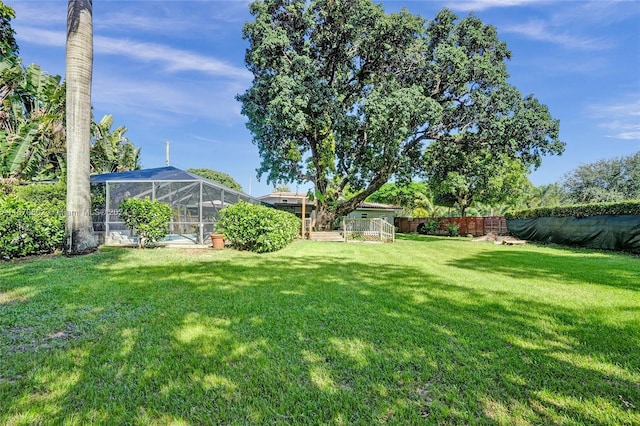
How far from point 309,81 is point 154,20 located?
719cm

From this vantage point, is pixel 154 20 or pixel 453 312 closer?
pixel 453 312

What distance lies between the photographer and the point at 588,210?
14.3 meters

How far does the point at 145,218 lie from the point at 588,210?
18.7 metres

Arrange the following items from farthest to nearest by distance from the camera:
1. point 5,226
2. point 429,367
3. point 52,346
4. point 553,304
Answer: point 5,226
point 553,304
point 52,346
point 429,367

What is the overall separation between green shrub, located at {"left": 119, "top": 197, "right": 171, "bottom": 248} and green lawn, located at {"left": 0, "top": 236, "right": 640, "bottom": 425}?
177 inches

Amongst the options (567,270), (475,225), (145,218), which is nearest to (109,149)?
(145,218)

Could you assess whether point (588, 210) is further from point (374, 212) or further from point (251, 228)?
point (374, 212)

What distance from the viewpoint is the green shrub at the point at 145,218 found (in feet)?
34.2

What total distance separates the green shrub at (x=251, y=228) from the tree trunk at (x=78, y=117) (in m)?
4.01

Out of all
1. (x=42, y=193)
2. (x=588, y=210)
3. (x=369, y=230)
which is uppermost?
(x=42, y=193)

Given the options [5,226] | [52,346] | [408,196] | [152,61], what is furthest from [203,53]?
[408,196]

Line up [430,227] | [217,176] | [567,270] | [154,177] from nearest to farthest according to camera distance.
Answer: [567,270] < [154,177] < [430,227] < [217,176]

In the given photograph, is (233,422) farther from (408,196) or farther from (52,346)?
(408,196)

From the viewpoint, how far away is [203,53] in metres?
14.3
